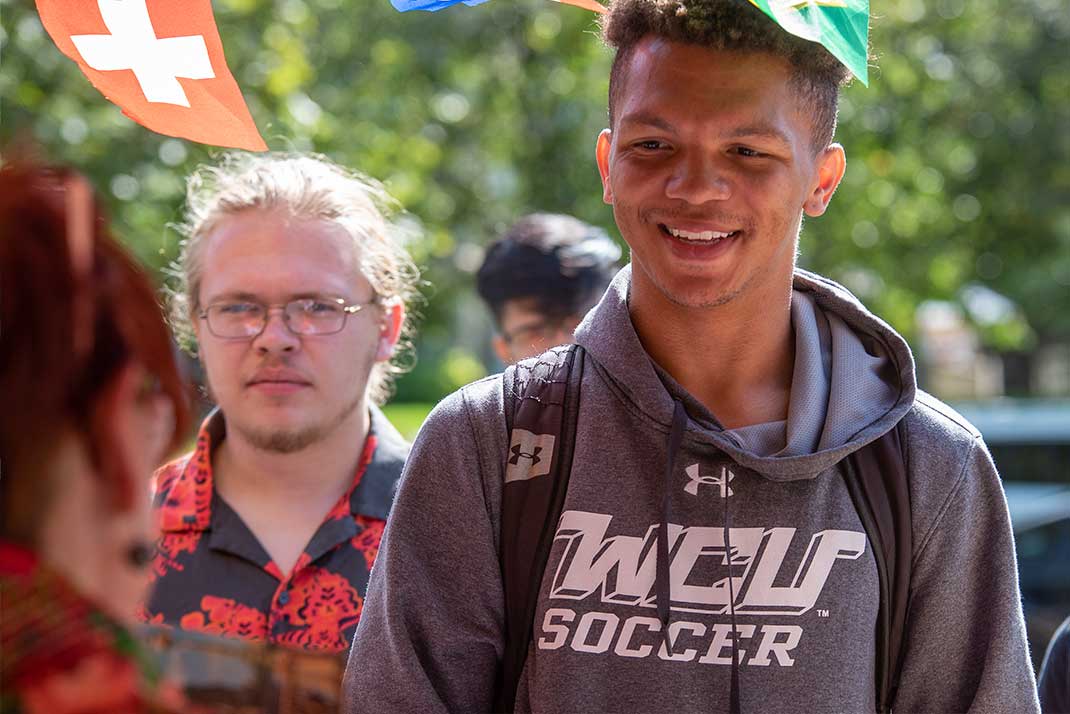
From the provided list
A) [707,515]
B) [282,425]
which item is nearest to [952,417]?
[707,515]

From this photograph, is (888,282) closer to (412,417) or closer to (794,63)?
(412,417)

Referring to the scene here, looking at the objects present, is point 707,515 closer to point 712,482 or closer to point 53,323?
point 712,482

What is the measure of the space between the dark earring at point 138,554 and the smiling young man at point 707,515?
0.85 metres

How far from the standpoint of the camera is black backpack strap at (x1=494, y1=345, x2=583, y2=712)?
197 centimetres

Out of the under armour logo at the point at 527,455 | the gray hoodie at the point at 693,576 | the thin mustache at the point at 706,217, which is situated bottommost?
the gray hoodie at the point at 693,576

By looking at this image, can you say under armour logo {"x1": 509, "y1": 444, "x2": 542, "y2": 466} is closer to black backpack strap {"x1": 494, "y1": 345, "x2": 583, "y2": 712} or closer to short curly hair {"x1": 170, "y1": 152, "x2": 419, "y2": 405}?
black backpack strap {"x1": 494, "y1": 345, "x2": 583, "y2": 712}

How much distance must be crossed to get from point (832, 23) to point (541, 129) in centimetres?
1069

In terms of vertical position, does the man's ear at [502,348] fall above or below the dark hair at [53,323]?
below

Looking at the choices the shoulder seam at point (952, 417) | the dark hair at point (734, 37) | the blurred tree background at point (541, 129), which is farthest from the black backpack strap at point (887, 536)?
the blurred tree background at point (541, 129)

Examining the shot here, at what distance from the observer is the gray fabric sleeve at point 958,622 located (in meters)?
2.00

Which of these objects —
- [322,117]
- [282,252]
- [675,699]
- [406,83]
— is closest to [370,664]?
[675,699]

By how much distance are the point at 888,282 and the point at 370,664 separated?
1375 centimetres

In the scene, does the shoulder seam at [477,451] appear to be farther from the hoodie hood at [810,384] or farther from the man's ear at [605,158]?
the man's ear at [605,158]

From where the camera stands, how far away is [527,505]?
198cm
